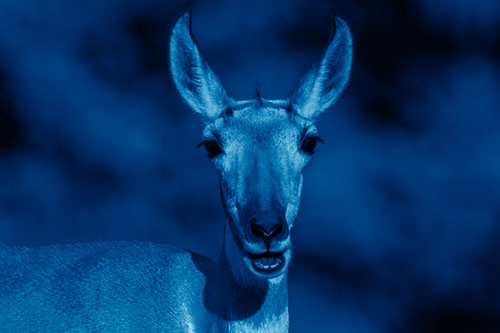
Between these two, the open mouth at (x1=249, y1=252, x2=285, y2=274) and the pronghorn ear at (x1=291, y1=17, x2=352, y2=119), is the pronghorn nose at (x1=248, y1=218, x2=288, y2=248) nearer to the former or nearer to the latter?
the open mouth at (x1=249, y1=252, x2=285, y2=274)

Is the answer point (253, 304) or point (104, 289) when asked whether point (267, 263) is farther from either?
point (104, 289)

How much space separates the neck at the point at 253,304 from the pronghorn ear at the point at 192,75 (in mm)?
1081

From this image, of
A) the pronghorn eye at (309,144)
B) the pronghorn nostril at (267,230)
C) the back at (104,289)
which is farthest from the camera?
the back at (104,289)

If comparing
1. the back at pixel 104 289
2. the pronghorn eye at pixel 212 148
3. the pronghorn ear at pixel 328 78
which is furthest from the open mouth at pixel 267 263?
the pronghorn ear at pixel 328 78

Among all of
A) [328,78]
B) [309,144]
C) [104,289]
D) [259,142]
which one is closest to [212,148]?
[259,142]

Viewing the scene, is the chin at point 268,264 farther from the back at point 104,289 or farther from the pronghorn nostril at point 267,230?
the back at point 104,289

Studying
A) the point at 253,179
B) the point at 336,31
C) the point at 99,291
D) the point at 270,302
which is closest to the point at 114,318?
the point at 99,291

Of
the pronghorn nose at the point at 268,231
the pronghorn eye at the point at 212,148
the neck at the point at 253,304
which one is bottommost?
the neck at the point at 253,304

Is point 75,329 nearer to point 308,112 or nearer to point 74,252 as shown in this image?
point 74,252

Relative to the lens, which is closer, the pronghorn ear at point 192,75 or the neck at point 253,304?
the neck at point 253,304

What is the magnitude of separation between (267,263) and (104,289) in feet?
5.33

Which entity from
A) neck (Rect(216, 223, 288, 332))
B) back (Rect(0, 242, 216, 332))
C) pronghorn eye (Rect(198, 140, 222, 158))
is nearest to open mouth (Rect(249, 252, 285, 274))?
neck (Rect(216, 223, 288, 332))

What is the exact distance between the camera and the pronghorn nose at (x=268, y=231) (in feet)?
12.3

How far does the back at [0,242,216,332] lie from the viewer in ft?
15.7
